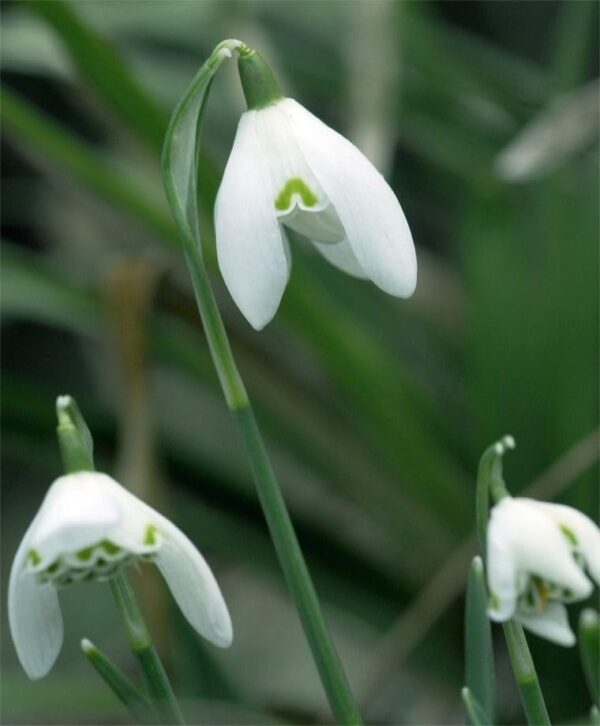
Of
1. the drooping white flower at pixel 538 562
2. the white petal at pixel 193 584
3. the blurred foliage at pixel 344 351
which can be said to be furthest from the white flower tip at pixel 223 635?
the blurred foliage at pixel 344 351

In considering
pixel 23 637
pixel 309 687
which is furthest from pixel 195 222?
pixel 309 687

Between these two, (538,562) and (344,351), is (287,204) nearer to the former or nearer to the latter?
(538,562)

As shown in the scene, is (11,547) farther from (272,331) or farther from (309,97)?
(309,97)

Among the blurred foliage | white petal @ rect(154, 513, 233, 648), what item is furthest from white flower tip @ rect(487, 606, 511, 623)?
the blurred foliage

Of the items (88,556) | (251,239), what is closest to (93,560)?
(88,556)

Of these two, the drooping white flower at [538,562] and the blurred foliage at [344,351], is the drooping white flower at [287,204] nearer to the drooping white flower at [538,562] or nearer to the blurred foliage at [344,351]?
the drooping white flower at [538,562]

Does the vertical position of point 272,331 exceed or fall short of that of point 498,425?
it falls short

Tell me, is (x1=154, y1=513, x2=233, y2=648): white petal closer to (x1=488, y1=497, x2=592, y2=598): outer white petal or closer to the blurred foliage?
(x1=488, y1=497, x2=592, y2=598): outer white petal
